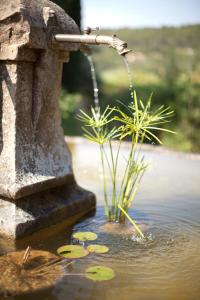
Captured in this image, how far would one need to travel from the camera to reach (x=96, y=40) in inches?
110

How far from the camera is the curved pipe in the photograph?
8.48ft

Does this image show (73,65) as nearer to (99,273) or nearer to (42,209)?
(42,209)

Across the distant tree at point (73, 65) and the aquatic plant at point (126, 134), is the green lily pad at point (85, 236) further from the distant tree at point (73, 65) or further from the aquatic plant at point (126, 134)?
the distant tree at point (73, 65)

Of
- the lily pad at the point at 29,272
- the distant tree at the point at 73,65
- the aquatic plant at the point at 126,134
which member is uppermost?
the distant tree at the point at 73,65

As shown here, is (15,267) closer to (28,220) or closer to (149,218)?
(28,220)

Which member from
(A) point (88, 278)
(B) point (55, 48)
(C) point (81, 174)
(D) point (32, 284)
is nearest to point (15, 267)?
(D) point (32, 284)

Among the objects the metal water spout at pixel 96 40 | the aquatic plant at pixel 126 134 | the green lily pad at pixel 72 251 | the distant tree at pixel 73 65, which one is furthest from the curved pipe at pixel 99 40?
the distant tree at pixel 73 65

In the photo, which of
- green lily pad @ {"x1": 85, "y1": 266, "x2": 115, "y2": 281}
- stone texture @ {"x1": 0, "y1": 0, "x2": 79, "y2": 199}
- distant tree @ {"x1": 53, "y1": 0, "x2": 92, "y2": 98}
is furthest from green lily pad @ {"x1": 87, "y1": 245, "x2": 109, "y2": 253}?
distant tree @ {"x1": 53, "y1": 0, "x2": 92, "y2": 98}

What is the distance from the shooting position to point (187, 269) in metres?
2.46

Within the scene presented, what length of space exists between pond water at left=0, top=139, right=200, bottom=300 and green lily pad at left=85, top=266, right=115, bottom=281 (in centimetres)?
3

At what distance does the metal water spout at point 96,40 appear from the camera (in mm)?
2586

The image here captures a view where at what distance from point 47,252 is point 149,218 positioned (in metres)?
1.08

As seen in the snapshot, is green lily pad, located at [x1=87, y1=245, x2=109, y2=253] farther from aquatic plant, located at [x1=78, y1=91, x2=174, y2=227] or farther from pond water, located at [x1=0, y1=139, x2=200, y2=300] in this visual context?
aquatic plant, located at [x1=78, y1=91, x2=174, y2=227]

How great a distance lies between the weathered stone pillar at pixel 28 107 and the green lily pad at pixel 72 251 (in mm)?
400
